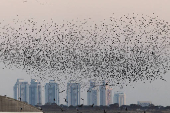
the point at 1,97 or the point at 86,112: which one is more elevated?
the point at 1,97

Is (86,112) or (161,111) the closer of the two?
(86,112)

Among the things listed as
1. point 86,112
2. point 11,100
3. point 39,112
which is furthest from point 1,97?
point 86,112

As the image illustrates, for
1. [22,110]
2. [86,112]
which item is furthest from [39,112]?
[86,112]

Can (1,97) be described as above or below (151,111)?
above

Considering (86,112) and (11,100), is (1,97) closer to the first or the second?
(11,100)

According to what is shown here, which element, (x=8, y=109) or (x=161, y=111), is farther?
(x=161, y=111)

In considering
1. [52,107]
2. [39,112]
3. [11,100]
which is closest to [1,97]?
[11,100]

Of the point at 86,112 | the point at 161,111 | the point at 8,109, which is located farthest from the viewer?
the point at 161,111

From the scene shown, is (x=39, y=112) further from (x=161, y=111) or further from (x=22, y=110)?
(x=161, y=111)

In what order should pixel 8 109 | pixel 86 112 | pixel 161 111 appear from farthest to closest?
1. pixel 161 111
2. pixel 86 112
3. pixel 8 109
